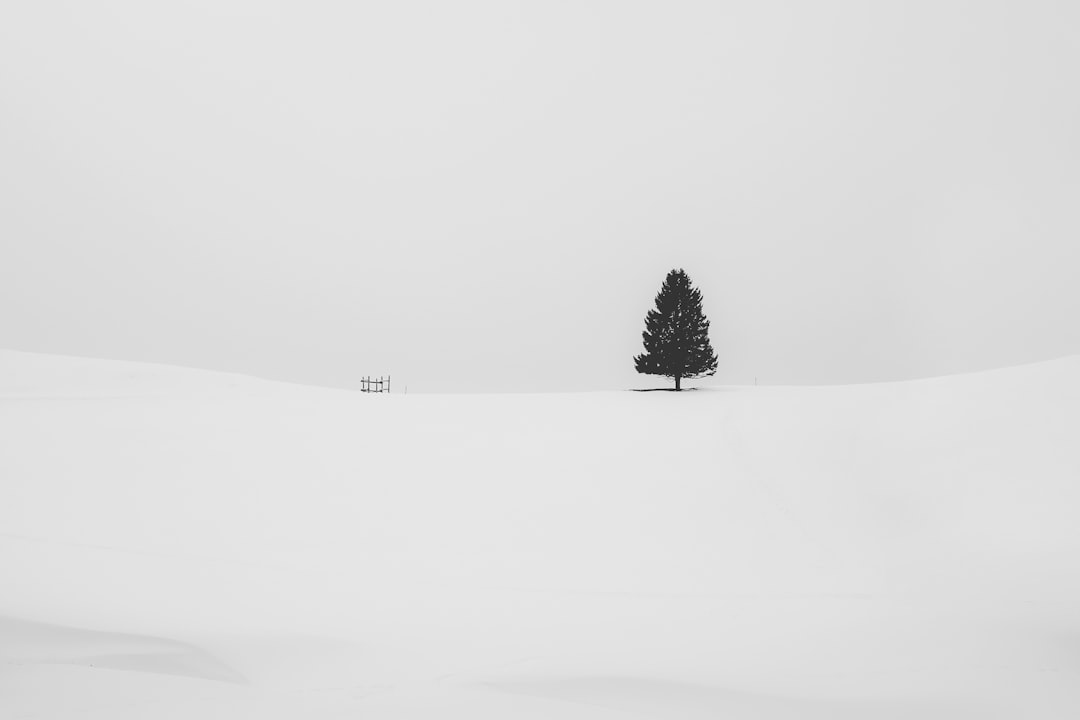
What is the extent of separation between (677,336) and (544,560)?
2150 centimetres

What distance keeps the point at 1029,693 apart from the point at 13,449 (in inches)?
882

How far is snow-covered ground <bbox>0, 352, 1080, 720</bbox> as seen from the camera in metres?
6.95

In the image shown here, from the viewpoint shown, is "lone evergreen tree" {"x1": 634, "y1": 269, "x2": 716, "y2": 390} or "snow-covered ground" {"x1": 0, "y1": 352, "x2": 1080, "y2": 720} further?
"lone evergreen tree" {"x1": 634, "y1": 269, "x2": 716, "y2": 390}

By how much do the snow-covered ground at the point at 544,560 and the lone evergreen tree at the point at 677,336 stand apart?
7.96m

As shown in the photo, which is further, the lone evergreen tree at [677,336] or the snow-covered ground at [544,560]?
the lone evergreen tree at [677,336]

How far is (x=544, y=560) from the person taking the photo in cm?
1202

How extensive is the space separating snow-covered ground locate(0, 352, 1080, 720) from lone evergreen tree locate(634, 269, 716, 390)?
26.1 feet

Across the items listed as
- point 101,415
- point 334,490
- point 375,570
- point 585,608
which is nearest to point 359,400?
point 101,415

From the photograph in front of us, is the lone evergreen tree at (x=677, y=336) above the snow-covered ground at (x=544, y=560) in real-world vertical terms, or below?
above

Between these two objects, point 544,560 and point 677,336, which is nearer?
point 544,560

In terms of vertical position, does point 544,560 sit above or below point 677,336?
below

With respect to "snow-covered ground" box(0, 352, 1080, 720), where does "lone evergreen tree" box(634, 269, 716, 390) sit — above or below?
above

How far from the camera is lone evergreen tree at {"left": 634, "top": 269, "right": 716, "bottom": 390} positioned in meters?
31.3

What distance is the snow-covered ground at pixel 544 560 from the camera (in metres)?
6.95
